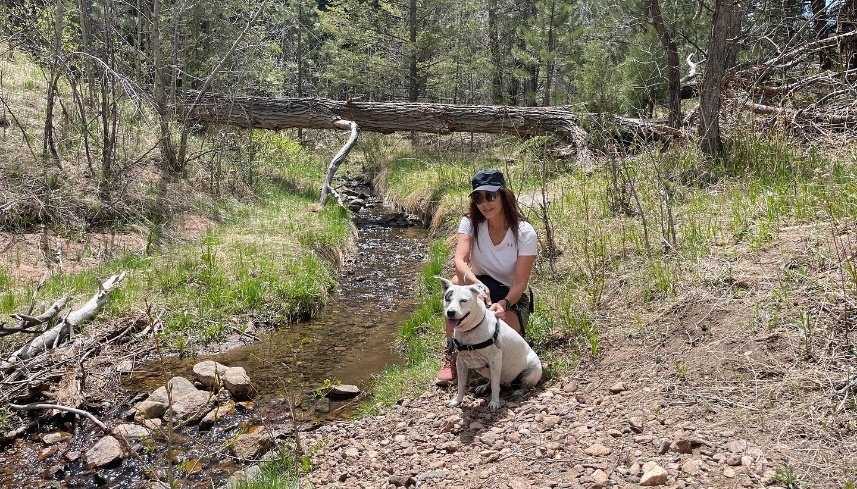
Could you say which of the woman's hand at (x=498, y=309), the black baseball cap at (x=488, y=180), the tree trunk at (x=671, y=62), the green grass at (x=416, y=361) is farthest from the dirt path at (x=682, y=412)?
the tree trunk at (x=671, y=62)

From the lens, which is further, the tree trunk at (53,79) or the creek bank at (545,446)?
the tree trunk at (53,79)

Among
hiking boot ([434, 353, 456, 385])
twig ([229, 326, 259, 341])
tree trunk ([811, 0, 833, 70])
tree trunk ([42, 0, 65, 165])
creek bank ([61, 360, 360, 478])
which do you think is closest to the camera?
creek bank ([61, 360, 360, 478])

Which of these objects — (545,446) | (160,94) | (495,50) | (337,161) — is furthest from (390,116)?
(545,446)

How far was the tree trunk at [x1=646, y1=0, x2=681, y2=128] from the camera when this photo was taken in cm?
925

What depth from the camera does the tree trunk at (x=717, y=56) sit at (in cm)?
729

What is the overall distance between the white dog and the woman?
271mm

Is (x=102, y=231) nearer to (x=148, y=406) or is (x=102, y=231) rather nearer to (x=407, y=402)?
(x=148, y=406)

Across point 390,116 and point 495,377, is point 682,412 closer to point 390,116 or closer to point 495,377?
point 495,377

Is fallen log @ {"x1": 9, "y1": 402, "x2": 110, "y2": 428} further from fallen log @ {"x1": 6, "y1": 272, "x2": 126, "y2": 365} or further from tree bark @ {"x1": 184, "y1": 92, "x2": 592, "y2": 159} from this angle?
tree bark @ {"x1": 184, "y1": 92, "x2": 592, "y2": 159}

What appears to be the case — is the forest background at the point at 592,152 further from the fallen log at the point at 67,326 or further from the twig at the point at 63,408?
the twig at the point at 63,408

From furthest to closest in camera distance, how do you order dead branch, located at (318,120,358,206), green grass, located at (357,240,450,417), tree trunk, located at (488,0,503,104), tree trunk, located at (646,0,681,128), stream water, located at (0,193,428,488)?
tree trunk, located at (488,0,503,104)
dead branch, located at (318,120,358,206)
tree trunk, located at (646,0,681,128)
green grass, located at (357,240,450,417)
stream water, located at (0,193,428,488)

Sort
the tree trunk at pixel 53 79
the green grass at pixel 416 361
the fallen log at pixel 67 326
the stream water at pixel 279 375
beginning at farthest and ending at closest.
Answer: the tree trunk at pixel 53 79
the fallen log at pixel 67 326
the green grass at pixel 416 361
the stream water at pixel 279 375

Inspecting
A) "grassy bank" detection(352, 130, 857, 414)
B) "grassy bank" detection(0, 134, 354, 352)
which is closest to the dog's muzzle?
"grassy bank" detection(352, 130, 857, 414)

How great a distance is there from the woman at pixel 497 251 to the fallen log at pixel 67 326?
3631mm
